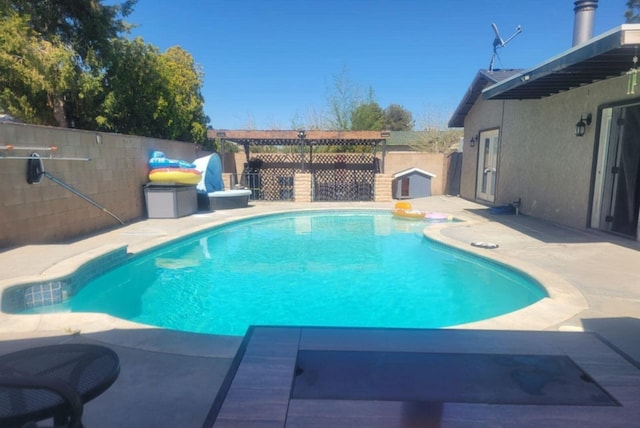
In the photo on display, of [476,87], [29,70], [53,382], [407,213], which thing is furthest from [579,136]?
[29,70]

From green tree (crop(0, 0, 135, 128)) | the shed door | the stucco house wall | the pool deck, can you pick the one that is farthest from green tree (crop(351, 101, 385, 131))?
the pool deck

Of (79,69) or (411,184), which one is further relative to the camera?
(411,184)

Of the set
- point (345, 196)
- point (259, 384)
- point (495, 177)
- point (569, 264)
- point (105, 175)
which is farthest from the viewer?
point (345, 196)

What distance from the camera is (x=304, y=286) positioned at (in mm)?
5258

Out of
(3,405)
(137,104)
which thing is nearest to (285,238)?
(3,405)

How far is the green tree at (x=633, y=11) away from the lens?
17391mm

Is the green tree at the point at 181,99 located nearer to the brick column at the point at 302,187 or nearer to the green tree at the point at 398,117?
the brick column at the point at 302,187

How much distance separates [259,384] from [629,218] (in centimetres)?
751

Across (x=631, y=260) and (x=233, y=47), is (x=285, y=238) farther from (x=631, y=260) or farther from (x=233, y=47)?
(x=233, y=47)

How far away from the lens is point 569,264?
4.78 meters

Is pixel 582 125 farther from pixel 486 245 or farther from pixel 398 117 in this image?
pixel 398 117

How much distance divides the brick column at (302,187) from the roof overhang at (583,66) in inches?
260

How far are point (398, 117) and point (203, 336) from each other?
1615 inches

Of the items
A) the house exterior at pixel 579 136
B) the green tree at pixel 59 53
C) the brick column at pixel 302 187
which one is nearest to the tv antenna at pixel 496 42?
the house exterior at pixel 579 136
